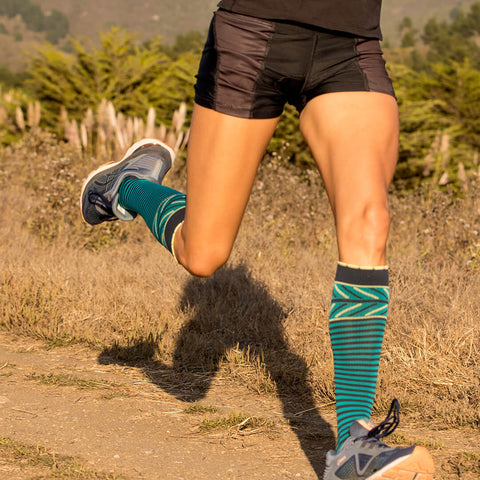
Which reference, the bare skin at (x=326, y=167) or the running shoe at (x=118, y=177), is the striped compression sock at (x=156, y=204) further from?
the bare skin at (x=326, y=167)

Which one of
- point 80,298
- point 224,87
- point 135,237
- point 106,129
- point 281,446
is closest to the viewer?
point 224,87

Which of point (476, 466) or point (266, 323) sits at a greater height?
Answer: point (476, 466)

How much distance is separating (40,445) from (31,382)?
99 centimetres

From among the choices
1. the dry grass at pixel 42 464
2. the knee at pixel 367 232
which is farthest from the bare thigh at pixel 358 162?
the dry grass at pixel 42 464

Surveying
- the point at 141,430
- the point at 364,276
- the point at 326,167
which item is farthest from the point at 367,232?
the point at 141,430

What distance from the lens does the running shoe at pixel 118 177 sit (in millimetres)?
3562

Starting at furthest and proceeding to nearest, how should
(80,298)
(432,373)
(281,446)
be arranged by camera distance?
(80,298) → (432,373) → (281,446)

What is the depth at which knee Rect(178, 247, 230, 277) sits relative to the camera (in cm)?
271

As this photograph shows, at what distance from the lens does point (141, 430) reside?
3.26 meters

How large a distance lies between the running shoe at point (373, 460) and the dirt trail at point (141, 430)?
520 millimetres

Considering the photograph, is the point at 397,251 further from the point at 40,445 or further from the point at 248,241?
the point at 40,445

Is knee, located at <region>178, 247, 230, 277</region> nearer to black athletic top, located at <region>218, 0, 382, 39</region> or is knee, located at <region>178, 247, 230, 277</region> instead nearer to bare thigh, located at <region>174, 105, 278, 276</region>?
bare thigh, located at <region>174, 105, 278, 276</region>

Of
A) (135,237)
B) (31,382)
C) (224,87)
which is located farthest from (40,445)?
(135,237)

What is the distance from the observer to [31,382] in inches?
154
